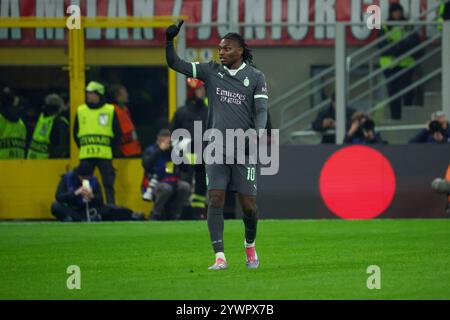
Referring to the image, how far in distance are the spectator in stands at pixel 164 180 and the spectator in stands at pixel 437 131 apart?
3.71m

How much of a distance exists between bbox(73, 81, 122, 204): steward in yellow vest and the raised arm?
29.5 feet

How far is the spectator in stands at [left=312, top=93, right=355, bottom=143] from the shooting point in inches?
846

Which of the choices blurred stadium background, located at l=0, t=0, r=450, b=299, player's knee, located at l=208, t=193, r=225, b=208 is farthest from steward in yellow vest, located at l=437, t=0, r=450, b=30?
player's knee, located at l=208, t=193, r=225, b=208

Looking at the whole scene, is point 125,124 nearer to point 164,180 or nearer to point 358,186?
point 164,180

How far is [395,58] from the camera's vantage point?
73.4 feet

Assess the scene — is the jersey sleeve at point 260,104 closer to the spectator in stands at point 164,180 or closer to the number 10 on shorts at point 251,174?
the number 10 on shorts at point 251,174

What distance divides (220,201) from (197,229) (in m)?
5.88

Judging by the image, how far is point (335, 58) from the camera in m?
21.4

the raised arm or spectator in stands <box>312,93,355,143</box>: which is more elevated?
the raised arm

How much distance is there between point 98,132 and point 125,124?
2.38 feet

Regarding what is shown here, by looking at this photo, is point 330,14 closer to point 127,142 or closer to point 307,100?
point 307,100

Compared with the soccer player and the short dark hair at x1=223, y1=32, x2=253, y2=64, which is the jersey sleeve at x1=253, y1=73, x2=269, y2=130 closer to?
the soccer player

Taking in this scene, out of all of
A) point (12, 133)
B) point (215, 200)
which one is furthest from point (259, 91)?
point (12, 133)

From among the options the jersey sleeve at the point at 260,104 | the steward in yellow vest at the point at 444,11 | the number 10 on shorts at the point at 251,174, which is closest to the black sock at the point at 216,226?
the number 10 on shorts at the point at 251,174
